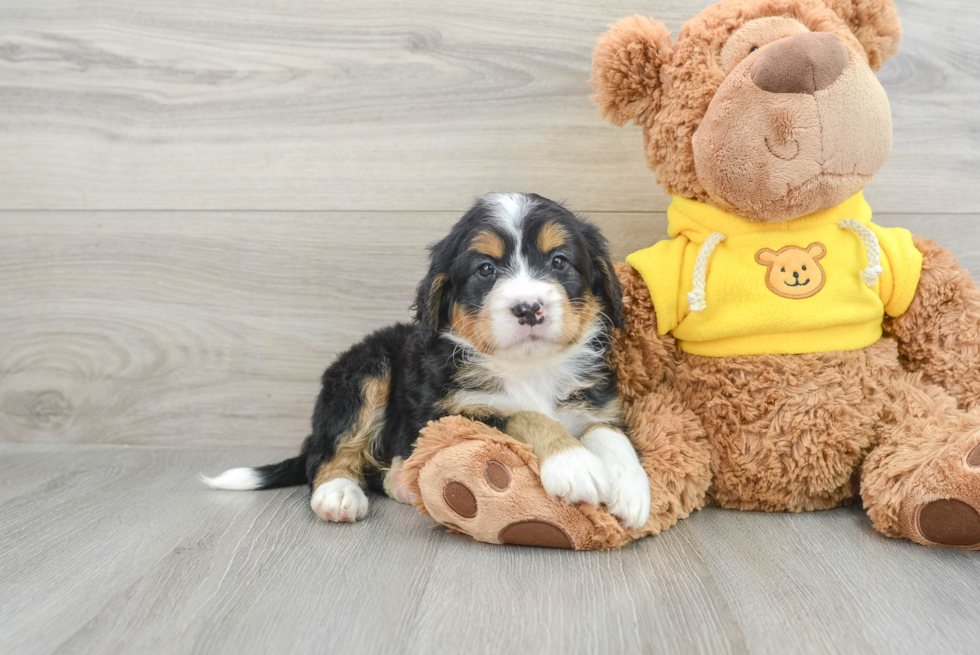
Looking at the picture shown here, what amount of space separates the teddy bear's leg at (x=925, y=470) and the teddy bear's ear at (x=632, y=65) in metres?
0.98

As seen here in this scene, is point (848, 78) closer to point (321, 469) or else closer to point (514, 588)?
point (514, 588)

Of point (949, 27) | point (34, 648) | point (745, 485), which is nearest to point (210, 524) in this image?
point (34, 648)

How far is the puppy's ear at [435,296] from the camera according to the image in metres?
1.97

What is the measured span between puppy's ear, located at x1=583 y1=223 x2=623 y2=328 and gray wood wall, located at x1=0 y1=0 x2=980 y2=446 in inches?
23.3

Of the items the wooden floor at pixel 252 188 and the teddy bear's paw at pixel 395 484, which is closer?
the teddy bear's paw at pixel 395 484

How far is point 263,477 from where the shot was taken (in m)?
2.33

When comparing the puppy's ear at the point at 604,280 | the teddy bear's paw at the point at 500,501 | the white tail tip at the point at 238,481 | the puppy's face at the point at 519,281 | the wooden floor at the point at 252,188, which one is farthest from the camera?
the wooden floor at the point at 252,188

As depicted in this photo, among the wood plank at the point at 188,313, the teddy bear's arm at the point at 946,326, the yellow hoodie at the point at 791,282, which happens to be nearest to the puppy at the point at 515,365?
the yellow hoodie at the point at 791,282

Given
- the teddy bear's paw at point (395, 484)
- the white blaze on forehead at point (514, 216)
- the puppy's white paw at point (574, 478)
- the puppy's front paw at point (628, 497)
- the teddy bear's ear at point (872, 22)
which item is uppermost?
the teddy bear's ear at point (872, 22)

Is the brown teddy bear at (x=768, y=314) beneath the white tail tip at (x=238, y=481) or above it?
above

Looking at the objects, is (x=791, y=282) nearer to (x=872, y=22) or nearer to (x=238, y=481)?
(x=872, y=22)

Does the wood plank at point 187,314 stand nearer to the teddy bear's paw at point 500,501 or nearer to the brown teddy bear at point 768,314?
the brown teddy bear at point 768,314

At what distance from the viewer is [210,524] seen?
198cm

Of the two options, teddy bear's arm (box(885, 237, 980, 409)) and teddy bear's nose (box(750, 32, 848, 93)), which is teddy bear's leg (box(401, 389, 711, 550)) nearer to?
teddy bear's arm (box(885, 237, 980, 409))
